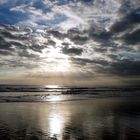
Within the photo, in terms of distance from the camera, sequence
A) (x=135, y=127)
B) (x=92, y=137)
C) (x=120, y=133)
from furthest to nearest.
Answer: (x=135, y=127) < (x=120, y=133) < (x=92, y=137)

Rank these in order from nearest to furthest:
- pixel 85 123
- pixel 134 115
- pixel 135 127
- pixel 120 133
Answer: pixel 120 133 < pixel 135 127 < pixel 85 123 < pixel 134 115

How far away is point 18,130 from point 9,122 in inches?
124

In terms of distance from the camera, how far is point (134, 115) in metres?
26.0

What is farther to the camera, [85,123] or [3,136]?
[85,123]

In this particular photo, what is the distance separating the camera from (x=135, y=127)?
65.1 ft

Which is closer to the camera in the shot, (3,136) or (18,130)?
(3,136)

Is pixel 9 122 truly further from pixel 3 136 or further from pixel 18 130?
pixel 3 136

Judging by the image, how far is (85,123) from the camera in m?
21.3

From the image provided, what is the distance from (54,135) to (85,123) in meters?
4.70

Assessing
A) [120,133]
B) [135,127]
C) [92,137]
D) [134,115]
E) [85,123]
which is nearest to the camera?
[92,137]

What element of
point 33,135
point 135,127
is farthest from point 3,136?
point 135,127

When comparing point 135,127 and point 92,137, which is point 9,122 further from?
point 135,127

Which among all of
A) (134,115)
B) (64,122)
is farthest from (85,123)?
(134,115)

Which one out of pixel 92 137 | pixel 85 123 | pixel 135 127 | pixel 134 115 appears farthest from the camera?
pixel 134 115
